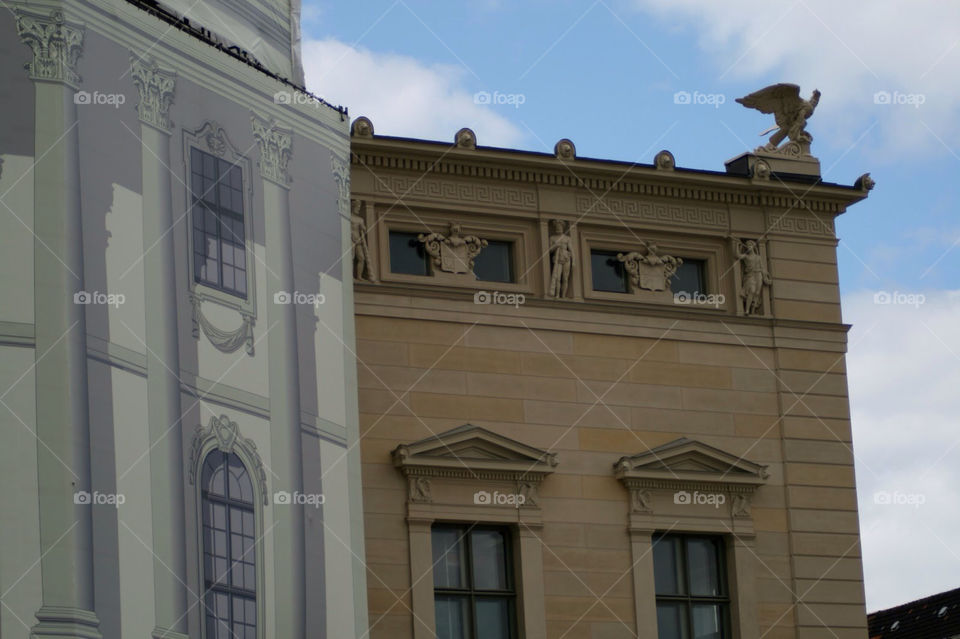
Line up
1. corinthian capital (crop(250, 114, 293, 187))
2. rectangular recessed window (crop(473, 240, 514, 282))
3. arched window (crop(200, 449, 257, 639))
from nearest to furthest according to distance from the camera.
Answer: arched window (crop(200, 449, 257, 639)) < corinthian capital (crop(250, 114, 293, 187)) < rectangular recessed window (crop(473, 240, 514, 282))

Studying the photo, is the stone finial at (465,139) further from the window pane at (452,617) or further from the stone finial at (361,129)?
the window pane at (452,617)

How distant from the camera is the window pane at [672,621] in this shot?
2878 centimetres

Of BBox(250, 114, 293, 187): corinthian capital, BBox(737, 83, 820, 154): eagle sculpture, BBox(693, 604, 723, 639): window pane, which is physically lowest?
BBox(693, 604, 723, 639): window pane

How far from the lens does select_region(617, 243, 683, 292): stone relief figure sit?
98.9 feet

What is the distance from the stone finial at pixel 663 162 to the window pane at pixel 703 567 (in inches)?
Answer: 225

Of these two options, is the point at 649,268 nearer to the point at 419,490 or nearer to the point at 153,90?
→ the point at 419,490

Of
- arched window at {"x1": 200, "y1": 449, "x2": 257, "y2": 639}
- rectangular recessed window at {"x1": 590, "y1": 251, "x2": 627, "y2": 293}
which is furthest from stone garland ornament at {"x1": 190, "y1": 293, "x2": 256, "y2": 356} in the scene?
rectangular recessed window at {"x1": 590, "y1": 251, "x2": 627, "y2": 293}

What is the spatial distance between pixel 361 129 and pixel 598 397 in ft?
17.3

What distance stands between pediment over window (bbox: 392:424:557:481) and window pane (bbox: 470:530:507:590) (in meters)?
0.90

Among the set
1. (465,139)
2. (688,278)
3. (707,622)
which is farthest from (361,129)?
(707,622)

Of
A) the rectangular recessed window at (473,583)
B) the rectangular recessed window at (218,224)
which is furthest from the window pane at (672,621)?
the rectangular recessed window at (218,224)

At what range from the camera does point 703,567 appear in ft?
96.4

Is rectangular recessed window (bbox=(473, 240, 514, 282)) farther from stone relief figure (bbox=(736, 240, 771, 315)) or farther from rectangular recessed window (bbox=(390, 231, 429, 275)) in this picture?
stone relief figure (bbox=(736, 240, 771, 315))

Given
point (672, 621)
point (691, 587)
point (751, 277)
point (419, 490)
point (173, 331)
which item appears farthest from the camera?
point (751, 277)
